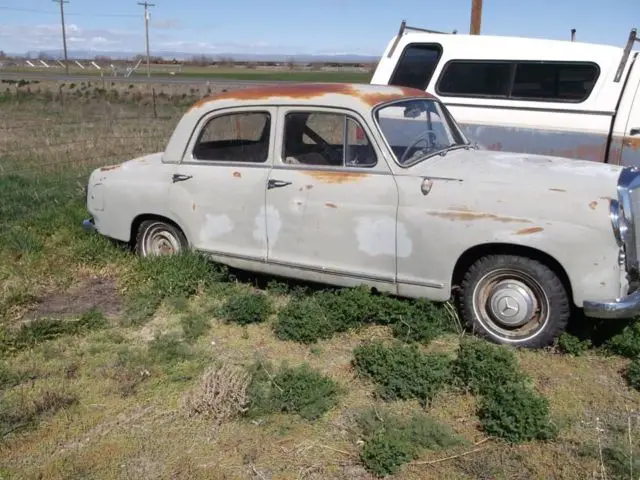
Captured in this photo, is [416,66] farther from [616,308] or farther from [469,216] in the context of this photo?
[616,308]

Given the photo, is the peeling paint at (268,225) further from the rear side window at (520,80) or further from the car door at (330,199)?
the rear side window at (520,80)

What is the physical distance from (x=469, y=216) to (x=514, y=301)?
2.12 feet

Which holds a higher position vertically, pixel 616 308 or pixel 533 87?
pixel 533 87

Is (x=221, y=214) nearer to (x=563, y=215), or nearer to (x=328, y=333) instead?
(x=328, y=333)

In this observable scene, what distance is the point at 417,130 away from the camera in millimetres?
5184

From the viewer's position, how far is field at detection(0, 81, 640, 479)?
334 centimetres

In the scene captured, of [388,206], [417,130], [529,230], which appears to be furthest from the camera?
[417,130]

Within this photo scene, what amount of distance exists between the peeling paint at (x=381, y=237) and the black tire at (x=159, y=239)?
70.9 inches

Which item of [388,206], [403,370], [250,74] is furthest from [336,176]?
[250,74]

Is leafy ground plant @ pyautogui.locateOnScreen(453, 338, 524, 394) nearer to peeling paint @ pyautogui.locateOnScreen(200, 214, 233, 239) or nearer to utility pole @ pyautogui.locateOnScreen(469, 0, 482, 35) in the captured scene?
peeling paint @ pyautogui.locateOnScreen(200, 214, 233, 239)

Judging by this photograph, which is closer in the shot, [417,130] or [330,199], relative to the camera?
[330,199]

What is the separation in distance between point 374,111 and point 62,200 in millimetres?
4943

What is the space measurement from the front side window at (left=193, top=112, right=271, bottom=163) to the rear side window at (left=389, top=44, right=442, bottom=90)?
3.13 m

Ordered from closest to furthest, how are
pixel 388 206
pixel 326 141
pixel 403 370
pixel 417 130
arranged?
1. pixel 403 370
2. pixel 388 206
3. pixel 417 130
4. pixel 326 141
